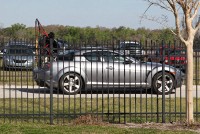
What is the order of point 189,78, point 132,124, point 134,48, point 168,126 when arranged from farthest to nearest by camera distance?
point 134,48, point 132,124, point 168,126, point 189,78

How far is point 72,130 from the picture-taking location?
10.1 meters

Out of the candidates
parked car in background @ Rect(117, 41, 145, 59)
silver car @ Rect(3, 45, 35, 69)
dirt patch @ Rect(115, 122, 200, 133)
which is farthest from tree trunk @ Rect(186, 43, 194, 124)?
silver car @ Rect(3, 45, 35, 69)

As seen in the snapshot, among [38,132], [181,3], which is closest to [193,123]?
[181,3]

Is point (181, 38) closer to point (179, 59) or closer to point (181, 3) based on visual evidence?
point (181, 3)

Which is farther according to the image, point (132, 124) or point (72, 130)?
point (132, 124)

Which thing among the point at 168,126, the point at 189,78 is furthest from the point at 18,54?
the point at 189,78

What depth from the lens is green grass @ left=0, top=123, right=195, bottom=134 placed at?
32.8 ft

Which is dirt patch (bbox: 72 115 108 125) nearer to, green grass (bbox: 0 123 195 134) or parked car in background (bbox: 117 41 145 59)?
green grass (bbox: 0 123 195 134)

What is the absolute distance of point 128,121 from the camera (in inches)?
455

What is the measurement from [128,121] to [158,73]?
4.59 m

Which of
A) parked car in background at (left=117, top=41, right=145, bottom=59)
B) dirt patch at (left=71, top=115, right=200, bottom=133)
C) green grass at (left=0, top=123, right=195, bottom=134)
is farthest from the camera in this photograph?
parked car in background at (left=117, top=41, right=145, bottom=59)

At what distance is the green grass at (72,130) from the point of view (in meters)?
9.99

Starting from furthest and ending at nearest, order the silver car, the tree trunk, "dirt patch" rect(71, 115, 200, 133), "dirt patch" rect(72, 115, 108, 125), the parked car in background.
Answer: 1. the parked car in background
2. the silver car
3. "dirt patch" rect(72, 115, 108, 125)
4. "dirt patch" rect(71, 115, 200, 133)
5. the tree trunk

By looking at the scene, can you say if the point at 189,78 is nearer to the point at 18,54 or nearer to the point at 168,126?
the point at 168,126
